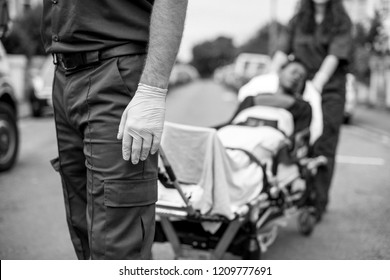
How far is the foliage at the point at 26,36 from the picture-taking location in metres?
22.2

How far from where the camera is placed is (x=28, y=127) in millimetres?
13367

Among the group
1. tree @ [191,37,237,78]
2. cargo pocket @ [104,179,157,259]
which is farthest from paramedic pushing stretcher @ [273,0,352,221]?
tree @ [191,37,237,78]

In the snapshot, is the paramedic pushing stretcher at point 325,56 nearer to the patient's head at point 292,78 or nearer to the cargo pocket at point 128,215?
the patient's head at point 292,78

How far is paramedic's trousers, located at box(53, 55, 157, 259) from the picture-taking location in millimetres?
2076

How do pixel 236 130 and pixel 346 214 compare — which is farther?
pixel 346 214

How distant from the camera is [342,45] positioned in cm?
527

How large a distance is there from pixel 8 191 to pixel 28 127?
271 inches

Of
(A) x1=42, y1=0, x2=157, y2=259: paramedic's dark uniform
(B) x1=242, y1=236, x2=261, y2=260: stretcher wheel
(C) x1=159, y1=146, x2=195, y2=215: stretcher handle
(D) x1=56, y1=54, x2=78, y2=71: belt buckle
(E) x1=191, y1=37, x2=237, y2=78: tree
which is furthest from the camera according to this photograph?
(E) x1=191, y1=37, x2=237, y2=78: tree

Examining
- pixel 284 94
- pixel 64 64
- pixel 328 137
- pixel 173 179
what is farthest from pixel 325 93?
pixel 64 64

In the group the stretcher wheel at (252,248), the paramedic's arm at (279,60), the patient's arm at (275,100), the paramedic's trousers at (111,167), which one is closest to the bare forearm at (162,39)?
the paramedic's trousers at (111,167)

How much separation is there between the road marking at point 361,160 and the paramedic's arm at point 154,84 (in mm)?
7516

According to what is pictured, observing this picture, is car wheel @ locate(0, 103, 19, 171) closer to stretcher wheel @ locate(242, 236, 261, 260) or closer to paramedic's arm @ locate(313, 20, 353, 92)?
paramedic's arm @ locate(313, 20, 353, 92)
